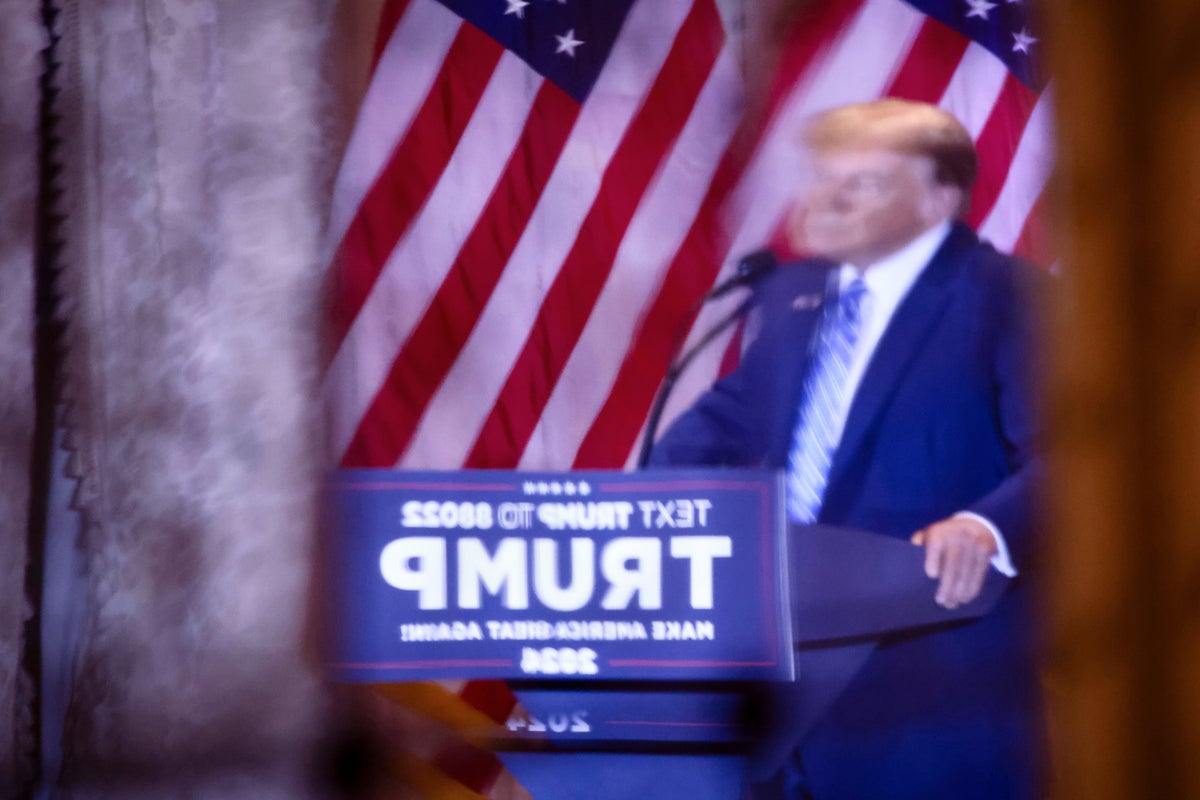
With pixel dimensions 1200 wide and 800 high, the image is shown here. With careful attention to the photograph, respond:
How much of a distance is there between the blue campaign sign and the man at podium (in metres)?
0.09

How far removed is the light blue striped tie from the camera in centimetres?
188

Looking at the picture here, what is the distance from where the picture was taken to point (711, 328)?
1.90 meters

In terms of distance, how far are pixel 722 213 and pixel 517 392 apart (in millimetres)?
420

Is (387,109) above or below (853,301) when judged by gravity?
above

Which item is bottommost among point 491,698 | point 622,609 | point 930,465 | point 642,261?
point 491,698

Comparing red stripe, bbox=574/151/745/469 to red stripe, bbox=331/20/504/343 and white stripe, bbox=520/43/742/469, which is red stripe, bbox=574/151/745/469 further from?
red stripe, bbox=331/20/504/343

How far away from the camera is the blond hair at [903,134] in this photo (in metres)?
1.88

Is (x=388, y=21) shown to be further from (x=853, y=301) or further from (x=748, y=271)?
(x=853, y=301)

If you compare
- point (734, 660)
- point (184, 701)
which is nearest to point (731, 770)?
point (734, 660)

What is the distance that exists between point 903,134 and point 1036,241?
0.85 ft

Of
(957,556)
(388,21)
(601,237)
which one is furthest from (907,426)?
(388,21)

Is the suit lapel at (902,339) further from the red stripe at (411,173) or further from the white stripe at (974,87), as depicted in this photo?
the red stripe at (411,173)

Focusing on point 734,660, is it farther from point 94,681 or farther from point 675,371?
point 94,681

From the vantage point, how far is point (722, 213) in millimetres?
1900
